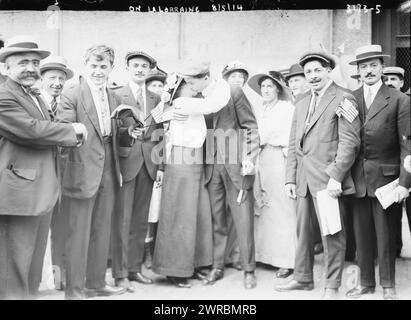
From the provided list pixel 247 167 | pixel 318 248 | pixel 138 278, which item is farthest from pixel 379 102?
pixel 138 278

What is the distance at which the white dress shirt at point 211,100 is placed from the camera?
4.59 meters

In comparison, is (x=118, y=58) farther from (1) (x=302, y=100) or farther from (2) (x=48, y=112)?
(1) (x=302, y=100)

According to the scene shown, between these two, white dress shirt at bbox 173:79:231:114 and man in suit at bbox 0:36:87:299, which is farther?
white dress shirt at bbox 173:79:231:114

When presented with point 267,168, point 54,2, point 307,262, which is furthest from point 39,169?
point 307,262

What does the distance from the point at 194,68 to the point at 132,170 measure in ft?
3.44

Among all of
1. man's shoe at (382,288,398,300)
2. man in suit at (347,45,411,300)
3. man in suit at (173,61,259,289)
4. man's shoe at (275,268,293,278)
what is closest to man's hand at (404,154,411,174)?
man in suit at (347,45,411,300)

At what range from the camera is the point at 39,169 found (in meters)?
3.99

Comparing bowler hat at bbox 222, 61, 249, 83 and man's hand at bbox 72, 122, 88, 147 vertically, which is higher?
bowler hat at bbox 222, 61, 249, 83

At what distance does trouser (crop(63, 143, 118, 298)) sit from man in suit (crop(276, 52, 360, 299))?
1544 millimetres

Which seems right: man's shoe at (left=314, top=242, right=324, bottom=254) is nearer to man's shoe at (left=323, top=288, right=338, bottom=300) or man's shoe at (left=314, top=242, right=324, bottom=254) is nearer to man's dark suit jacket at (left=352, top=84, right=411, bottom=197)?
man's shoe at (left=323, top=288, right=338, bottom=300)

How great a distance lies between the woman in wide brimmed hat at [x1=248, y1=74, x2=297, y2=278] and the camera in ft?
15.8

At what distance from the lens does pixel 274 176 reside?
15.9ft

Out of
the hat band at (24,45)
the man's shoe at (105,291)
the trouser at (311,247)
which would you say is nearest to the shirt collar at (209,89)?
the trouser at (311,247)

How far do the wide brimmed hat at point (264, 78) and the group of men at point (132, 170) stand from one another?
212 millimetres
